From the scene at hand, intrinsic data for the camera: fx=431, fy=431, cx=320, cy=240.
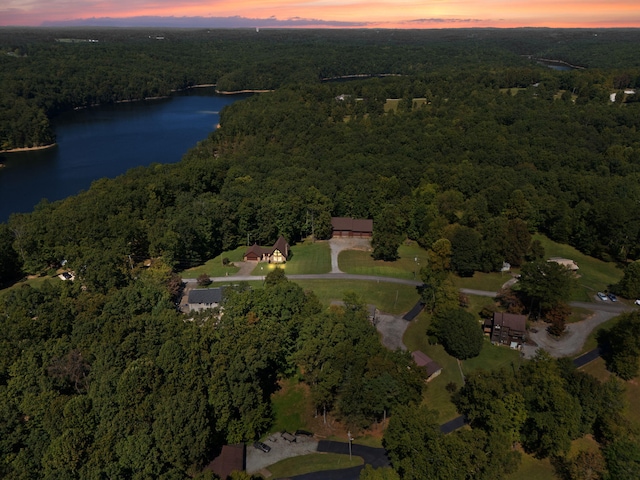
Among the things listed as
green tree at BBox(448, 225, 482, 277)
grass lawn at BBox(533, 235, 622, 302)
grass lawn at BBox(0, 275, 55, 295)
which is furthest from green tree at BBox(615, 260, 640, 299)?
grass lawn at BBox(0, 275, 55, 295)

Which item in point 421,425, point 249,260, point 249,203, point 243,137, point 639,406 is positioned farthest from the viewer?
point 243,137

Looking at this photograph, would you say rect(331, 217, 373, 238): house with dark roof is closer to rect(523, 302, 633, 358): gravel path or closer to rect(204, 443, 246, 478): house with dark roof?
rect(523, 302, 633, 358): gravel path

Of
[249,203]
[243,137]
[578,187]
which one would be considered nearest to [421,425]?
[249,203]

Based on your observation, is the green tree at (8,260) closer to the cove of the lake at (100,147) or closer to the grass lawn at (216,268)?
the grass lawn at (216,268)

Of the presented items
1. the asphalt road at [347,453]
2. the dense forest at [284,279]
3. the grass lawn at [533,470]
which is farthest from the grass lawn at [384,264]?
the grass lawn at [533,470]

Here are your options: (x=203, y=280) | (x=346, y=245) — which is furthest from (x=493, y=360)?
(x=203, y=280)

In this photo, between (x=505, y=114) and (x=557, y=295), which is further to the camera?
(x=505, y=114)

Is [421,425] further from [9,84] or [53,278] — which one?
[9,84]

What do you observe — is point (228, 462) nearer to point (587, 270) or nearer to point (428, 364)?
point (428, 364)
